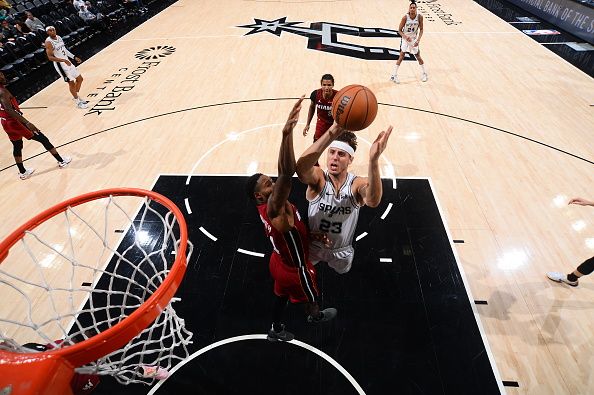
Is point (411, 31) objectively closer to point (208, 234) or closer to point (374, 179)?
point (208, 234)

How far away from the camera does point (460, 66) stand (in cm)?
883

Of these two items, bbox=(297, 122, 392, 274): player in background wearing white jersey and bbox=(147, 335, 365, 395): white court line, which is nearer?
bbox=(297, 122, 392, 274): player in background wearing white jersey

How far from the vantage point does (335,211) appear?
9.19 feet

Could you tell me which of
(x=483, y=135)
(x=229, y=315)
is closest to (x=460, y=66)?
(x=483, y=135)

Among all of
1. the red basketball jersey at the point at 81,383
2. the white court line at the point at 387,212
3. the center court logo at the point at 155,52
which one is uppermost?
the red basketball jersey at the point at 81,383

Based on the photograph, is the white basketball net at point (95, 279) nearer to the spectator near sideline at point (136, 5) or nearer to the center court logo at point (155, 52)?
the center court logo at point (155, 52)

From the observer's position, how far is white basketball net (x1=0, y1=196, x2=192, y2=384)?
3.24m

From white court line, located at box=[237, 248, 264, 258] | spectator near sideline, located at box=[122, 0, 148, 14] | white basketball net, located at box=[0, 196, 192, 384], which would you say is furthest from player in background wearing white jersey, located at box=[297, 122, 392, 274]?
spectator near sideline, located at box=[122, 0, 148, 14]

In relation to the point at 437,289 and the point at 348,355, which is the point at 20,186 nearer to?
the point at 348,355

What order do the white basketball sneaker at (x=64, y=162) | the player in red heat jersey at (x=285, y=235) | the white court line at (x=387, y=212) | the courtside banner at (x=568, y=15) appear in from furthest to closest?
the courtside banner at (x=568, y=15)
the white basketball sneaker at (x=64, y=162)
the white court line at (x=387, y=212)
the player in red heat jersey at (x=285, y=235)

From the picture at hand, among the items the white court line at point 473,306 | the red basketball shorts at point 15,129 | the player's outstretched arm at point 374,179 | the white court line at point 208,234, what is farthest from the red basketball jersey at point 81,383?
the red basketball shorts at point 15,129

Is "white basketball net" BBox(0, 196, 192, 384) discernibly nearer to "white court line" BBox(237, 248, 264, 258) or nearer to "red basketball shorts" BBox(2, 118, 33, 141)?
"white court line" BBox(237, 248, 264, 258)

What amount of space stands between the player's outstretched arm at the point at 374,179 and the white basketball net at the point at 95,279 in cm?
178

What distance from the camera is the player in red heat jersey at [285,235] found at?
200 centimetres
